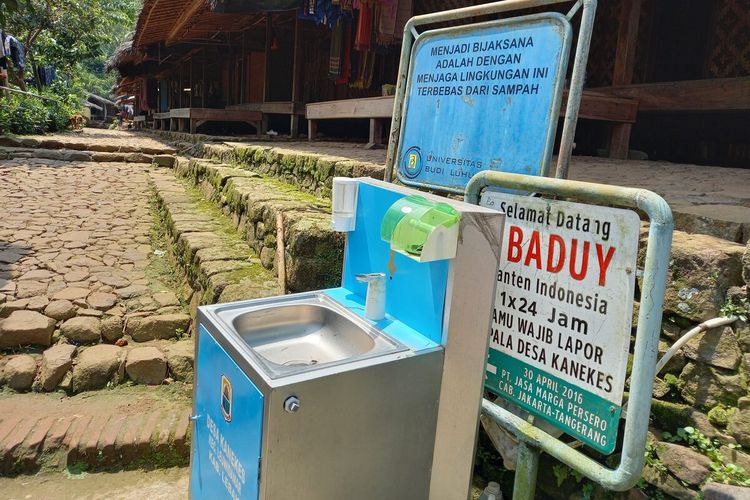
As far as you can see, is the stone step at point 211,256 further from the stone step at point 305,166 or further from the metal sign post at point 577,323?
the metal sign post at point 577,323

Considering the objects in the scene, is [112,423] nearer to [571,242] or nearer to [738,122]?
[571,242]

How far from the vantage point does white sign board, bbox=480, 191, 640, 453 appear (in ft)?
4.41

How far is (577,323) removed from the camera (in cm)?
144

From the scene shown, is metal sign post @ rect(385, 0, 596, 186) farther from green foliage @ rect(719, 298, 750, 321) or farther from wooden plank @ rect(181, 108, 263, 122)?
wooden plank @ rect(181, 108, 263, 122)

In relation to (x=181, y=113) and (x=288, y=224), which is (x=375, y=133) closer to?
(x=288, y=224)

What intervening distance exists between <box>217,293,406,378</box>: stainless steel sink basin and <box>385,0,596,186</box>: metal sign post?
2.31 ft

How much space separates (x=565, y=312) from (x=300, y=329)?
0.93 m

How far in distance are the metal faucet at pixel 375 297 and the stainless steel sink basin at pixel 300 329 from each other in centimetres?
4

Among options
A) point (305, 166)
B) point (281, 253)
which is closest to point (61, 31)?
point (305, 166)

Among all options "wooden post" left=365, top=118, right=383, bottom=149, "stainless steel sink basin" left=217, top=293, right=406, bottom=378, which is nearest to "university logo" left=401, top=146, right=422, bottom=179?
"stainless steel sink basin" left=217, top=293, right=406, bottom=378

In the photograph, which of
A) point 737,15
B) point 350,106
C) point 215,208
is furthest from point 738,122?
point 215,208

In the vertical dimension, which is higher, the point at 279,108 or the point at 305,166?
the point at 279,108

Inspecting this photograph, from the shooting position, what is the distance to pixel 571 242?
145 centimetres

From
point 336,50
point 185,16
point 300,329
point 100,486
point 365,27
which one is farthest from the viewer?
point 185,16
